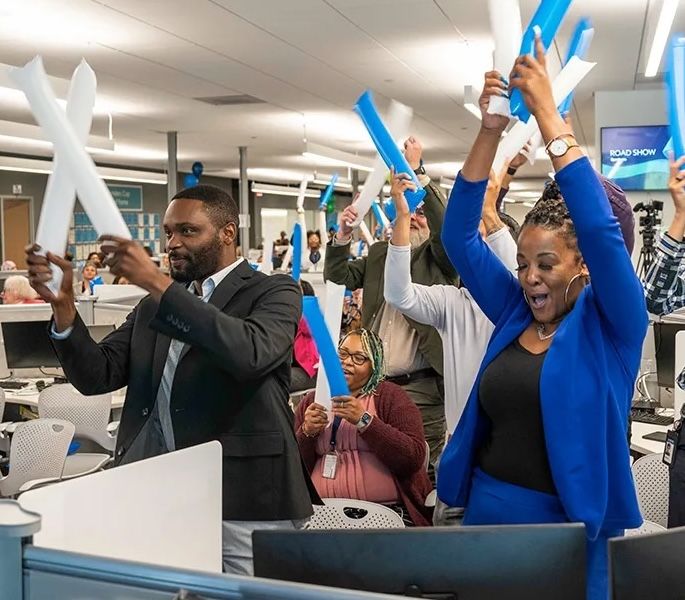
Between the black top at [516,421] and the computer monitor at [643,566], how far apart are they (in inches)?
21.9

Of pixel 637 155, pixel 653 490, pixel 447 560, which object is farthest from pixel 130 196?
pixel 447 560

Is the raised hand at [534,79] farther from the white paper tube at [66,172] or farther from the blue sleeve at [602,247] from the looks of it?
the white paper tube at [66,172]

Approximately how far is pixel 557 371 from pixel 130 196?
18.0 meters

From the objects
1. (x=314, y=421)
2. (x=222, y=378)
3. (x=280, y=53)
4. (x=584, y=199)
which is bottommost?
(x=314, y=421)

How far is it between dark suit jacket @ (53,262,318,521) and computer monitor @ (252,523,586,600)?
2.06 feet

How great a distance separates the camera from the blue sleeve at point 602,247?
54.5 inches

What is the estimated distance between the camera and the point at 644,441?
3.76 metres

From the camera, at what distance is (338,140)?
1364 centimetres

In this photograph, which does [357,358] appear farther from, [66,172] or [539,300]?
[66,172]

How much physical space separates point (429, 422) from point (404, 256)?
47.4 inches

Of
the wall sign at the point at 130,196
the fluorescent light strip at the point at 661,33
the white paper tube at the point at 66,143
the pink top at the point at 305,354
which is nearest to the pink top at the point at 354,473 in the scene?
the white paper tube at the point at 66,143

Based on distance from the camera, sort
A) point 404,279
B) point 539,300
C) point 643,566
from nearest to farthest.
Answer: point 643,566 < point 539,300 < point 404,279

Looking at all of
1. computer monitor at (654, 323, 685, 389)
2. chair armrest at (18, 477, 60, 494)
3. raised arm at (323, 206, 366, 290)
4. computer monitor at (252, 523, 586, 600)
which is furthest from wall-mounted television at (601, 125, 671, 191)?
computer monitor at (252, 523, 586, 600)

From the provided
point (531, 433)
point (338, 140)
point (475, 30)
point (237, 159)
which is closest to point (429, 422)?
point (531, 433)
